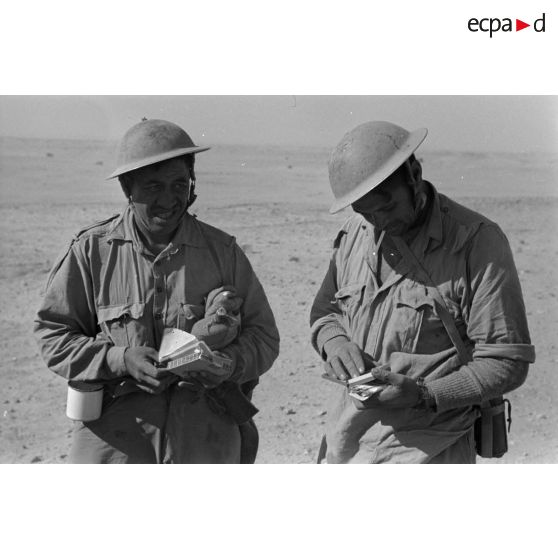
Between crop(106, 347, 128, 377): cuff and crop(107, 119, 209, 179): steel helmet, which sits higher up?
crop(107, 119, 209, 179): steel helmet

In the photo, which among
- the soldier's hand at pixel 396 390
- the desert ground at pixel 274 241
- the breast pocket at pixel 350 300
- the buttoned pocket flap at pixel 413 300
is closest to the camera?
the soldier's hand at pixel 396 390

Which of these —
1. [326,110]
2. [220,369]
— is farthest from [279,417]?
[220,369]

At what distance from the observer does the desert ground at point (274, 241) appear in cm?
870

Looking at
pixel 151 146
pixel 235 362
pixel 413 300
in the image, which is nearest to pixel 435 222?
pixel 413 300

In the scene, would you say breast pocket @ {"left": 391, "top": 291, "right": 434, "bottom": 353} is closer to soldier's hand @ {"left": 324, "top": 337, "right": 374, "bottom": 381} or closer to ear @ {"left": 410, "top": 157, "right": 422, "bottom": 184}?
soldier's hand @ {"left": 324, "top": 337, "right": 374, "bottom": 381}

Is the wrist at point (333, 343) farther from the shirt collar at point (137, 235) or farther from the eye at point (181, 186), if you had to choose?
the eye at point (181, 186)

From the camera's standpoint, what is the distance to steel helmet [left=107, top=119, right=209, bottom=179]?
5.80 m

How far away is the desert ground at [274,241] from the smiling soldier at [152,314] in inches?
85.7

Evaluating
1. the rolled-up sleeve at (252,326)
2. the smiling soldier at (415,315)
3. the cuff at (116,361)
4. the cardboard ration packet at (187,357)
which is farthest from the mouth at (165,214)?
the smiling soldier at (415,315)

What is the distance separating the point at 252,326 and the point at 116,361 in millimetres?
710

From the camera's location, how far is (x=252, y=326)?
19.7 ft

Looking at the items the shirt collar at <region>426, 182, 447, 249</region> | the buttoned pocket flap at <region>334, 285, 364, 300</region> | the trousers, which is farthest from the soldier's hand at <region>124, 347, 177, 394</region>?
the shirt collar at <region>426, 182, 447, 249</region>

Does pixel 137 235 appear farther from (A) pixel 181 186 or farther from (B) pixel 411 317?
(B) pixel 411 317

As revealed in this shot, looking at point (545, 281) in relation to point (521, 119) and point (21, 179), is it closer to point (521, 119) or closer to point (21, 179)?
point (521, 119)
